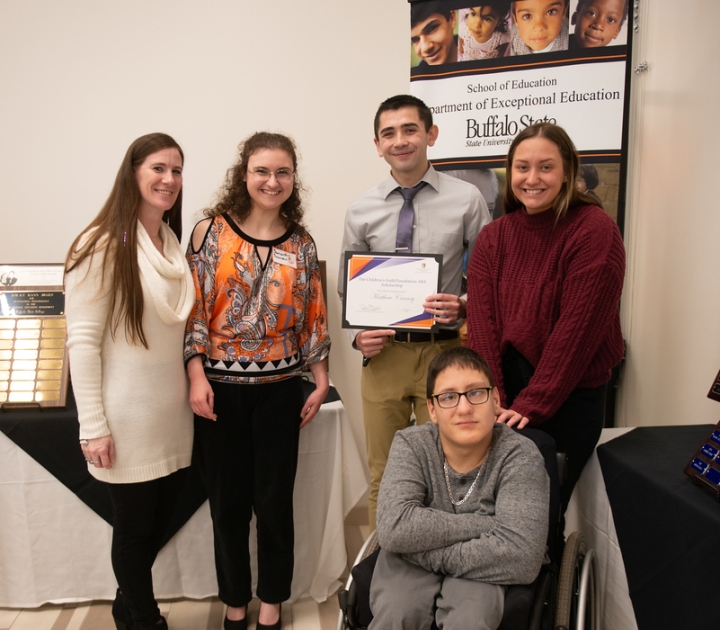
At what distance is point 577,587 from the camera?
1.68 m

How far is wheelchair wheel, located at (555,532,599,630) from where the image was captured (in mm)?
1482

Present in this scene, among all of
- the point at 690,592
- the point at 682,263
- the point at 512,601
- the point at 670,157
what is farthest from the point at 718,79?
the point at 512,601

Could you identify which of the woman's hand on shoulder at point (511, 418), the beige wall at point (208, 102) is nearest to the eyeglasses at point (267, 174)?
the woman's hand on shoulder at point (511, 418)

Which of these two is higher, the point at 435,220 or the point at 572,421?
the point at 435,220

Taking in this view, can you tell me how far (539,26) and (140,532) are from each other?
8.67 ft

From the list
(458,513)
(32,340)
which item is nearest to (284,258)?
(458,513)

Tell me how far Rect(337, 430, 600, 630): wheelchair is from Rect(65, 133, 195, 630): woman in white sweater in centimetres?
72

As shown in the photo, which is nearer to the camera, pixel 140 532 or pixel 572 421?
pixel 572 421

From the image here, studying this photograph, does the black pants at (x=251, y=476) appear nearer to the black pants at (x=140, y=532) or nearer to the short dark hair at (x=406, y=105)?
the black pants at (x=140, y=532)

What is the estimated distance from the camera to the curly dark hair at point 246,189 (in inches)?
79.2

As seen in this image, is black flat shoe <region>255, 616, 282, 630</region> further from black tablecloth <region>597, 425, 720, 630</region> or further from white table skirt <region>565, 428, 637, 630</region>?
black tablecloth <region>597, 425, 720, 630</region>

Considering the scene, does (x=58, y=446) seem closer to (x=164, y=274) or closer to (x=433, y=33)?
(x=164, y=274)

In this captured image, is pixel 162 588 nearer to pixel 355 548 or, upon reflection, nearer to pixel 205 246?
pixel 355 548

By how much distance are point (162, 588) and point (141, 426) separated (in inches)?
39.7
